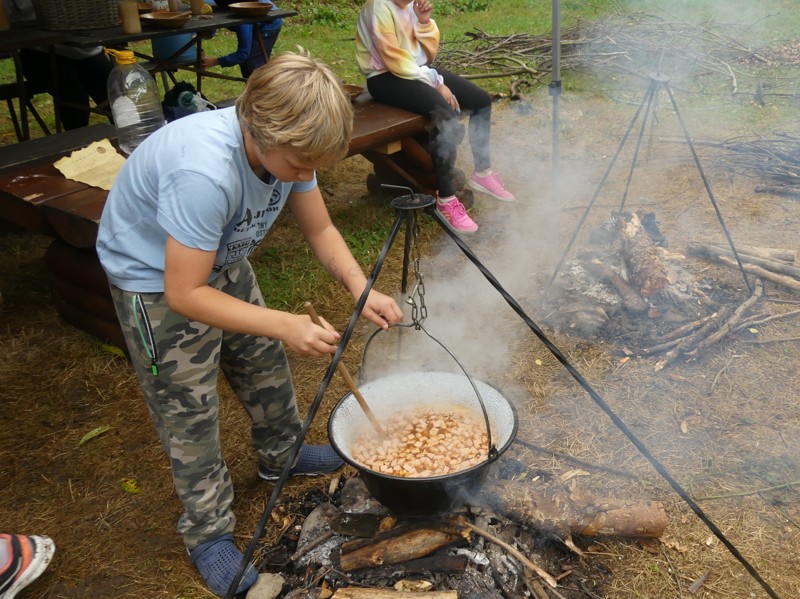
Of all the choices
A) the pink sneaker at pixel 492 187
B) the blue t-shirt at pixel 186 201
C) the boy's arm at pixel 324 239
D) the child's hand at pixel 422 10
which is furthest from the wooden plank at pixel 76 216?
the pink sneaker at pixel 492 187

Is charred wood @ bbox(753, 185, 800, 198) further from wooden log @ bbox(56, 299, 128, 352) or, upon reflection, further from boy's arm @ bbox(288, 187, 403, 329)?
wooden log @ bbox(56, 299, 128, 352)

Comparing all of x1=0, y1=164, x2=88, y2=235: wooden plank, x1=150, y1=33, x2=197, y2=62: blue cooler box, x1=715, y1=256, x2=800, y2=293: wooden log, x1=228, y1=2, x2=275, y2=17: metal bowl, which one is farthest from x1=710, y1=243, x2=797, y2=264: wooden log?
x1=150, y1=33, x2=197, y2=62: blue cooler box

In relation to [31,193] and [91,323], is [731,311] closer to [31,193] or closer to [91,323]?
[91,323]

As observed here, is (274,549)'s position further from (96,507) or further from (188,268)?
(188,268)

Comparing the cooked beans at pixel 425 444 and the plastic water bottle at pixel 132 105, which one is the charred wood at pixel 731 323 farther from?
the plastic water bottle at pixel 132 105

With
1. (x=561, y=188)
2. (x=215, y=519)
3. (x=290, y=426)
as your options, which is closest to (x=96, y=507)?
(x=215, y=519)

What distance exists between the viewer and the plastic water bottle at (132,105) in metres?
3.87

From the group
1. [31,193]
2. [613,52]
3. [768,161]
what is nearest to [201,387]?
[31,193]

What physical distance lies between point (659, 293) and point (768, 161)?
9.83 feet

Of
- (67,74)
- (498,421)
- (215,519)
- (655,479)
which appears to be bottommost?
(655,479)

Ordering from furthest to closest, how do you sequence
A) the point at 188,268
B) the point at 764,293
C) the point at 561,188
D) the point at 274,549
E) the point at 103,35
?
the point at 561,188 → the point at 103,35 → the point at 764,293 → the point at 274,549 → the point at 188,268

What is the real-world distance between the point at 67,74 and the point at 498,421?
5405 millimetres

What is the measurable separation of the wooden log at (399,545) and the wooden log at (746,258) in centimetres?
301

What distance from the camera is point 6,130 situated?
275 inches
